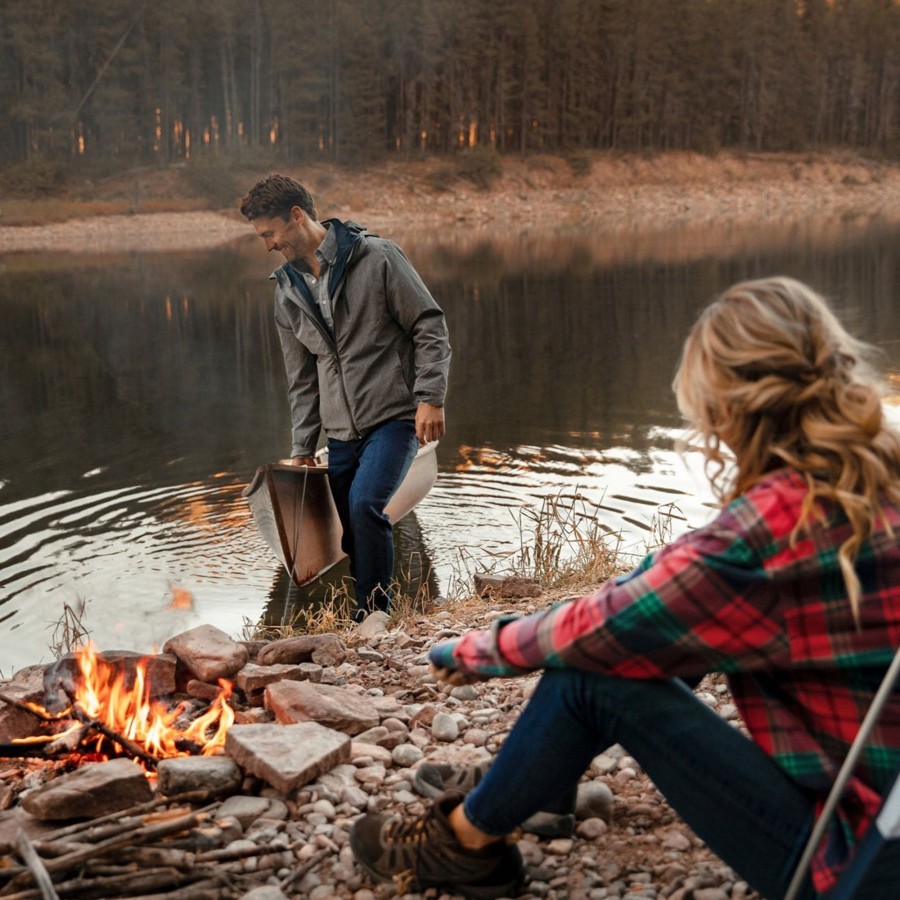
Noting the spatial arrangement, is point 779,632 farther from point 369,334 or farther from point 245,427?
point 245,427

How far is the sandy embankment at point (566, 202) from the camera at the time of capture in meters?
43.4

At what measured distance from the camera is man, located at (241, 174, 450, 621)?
17.3ft

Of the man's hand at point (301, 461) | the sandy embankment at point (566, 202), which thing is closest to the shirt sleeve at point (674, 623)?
the man's hand at point (301, 461)

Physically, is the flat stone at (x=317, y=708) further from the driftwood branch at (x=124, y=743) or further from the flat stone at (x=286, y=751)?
the driftwood branch at (x=124, y=743)

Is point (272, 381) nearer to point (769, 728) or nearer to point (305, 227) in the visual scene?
point (305, 227)

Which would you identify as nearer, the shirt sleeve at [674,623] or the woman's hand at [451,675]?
the shirt sleeve at [674,623]

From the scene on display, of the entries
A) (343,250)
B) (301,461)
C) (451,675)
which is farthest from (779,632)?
(301,461)

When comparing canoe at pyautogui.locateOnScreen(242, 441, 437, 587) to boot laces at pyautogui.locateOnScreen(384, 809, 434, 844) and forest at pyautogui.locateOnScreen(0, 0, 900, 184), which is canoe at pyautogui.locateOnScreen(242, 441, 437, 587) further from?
forest at pyautogui.locateOnScreen(0, 0, 900, 184)

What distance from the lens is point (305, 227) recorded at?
17.3 feet

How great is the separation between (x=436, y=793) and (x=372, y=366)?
2795mm

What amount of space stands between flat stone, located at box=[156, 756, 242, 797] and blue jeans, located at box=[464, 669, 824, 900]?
3.21ft

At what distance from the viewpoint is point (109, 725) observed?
332cm

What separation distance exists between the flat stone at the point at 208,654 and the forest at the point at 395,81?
52.1 m

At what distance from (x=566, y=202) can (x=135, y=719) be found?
55350 mm
